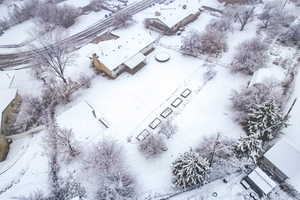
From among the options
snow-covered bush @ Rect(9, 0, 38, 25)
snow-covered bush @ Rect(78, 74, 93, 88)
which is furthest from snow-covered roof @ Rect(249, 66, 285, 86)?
snow-covered bush @ Rect(9, 0, 38, 25)

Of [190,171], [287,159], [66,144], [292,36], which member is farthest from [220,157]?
[292,36]

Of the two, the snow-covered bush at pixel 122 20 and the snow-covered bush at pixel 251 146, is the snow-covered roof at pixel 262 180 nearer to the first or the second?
the snow-covered bush at pixel 251 146

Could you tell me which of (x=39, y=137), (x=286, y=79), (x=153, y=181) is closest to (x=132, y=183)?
(x=153, y=181)

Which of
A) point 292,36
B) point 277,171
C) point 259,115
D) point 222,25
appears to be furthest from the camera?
point 222,25

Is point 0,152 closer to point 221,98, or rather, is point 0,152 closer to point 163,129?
point 163,129

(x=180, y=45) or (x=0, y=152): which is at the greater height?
(x=180, y=45)

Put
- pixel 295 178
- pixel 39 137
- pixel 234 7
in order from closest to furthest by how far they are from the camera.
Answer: pixel 295 178 < pixel 39 137 < pixel 234 7

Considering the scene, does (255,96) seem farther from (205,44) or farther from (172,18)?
(172,18)
